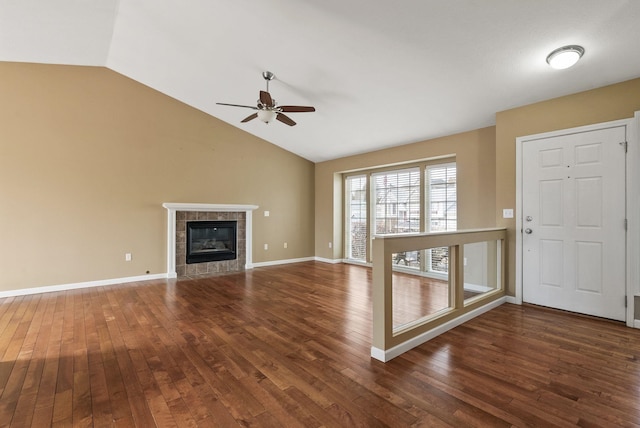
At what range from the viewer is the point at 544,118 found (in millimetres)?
3729

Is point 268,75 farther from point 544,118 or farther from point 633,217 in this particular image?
point 633,217

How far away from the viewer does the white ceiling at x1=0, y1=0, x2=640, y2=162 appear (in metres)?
2.63

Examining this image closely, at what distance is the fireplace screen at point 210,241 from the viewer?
5.88 meters

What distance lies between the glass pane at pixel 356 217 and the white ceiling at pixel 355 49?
1917 mm

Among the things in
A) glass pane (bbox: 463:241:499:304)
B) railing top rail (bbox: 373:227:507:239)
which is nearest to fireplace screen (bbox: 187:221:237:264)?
railing top rail (bbox: 373:227:507:239)

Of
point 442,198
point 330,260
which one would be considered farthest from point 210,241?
point 442,198

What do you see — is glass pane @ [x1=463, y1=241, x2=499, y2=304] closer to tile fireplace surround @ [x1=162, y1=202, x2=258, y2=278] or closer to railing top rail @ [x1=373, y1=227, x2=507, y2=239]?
railing top rail @ [x1=373, y1=227, x2=507, y2=239]

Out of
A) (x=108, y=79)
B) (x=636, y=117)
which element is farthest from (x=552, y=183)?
(x=108, y=79)

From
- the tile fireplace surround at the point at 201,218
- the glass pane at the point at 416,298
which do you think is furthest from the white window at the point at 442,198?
the tile fireplace surround at the point at 201,218

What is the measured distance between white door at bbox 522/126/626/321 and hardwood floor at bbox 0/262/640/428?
0.96 ft

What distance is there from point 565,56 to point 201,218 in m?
6.00

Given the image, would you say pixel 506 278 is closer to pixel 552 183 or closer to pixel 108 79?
pixel 552 183

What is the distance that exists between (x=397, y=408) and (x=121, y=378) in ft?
6.52

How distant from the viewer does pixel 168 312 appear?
3.59m
